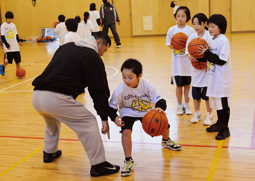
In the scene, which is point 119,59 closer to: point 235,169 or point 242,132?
point 242,132

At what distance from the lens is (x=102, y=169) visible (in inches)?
115

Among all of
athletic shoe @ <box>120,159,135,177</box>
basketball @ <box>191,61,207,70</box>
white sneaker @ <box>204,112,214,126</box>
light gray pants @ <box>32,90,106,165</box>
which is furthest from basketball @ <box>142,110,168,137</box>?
white sneaker @ <box>204,112,214,126</box>

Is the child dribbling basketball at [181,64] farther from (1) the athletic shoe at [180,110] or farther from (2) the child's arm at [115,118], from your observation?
(2) the child's arm at [115,118]

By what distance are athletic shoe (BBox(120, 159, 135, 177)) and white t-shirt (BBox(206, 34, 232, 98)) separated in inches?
49.7

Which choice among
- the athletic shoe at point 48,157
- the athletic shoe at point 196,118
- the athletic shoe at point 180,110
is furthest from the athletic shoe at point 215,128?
the athletic shoe at point 48,157

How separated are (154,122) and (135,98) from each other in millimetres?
341

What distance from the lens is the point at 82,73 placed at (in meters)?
2.81

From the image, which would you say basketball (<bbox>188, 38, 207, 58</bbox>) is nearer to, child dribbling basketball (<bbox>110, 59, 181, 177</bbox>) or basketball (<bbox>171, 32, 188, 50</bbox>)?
basketball (<bbox>171, 32, 188, 50</bbox>)

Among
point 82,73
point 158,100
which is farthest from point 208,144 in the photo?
point 82,73

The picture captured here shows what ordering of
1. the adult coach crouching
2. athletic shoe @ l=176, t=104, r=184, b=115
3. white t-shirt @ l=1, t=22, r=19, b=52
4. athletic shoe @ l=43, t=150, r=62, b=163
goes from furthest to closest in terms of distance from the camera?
white t-shirt @ l=1, t=22, r=19, b=52, athletic shoe @ l=176, t=104, r=184, b=115, athletic shoe @ l=43, t=150, r=62, b=163, the adult coach crouching

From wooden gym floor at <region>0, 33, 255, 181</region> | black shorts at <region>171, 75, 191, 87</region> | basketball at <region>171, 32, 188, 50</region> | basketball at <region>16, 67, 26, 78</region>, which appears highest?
basketball at <region>171, 32, 188, 50</region>

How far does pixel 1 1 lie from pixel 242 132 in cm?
1876

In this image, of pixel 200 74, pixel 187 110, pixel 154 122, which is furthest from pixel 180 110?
pixel 154 122

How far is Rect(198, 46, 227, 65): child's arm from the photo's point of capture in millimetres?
3424
